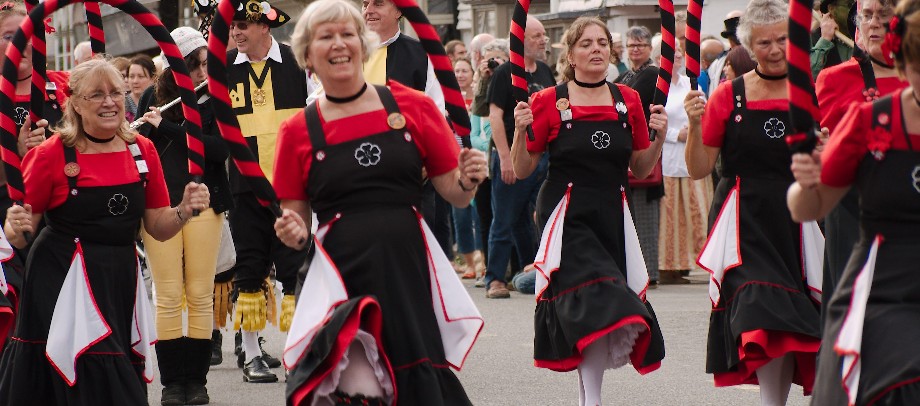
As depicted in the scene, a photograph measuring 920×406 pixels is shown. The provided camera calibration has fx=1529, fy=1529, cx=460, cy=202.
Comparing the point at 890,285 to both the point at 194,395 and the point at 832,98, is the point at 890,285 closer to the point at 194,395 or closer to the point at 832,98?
the point at 832,98

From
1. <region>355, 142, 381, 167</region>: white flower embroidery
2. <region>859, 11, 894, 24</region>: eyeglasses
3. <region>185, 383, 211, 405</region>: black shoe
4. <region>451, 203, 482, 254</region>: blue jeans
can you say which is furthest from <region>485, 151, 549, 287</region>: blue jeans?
<region>355, 142, 381, 167</region>: white flower embroidery

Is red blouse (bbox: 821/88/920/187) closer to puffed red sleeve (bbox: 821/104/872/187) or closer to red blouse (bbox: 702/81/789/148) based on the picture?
puffed red sleeve (bbox: 821/104/872/187)

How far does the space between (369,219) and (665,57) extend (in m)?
2.65

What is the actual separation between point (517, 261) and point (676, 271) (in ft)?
4.63

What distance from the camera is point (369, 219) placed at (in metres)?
5.39

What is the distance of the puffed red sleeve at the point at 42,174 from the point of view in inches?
259

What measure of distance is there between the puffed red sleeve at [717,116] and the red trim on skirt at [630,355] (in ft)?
3.02

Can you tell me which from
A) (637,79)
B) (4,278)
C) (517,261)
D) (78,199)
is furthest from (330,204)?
(517,261)

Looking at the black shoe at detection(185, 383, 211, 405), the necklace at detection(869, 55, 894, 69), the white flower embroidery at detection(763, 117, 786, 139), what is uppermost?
→ the necklace at detection(869, 55, 894, 69)

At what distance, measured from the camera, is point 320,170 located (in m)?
5.41

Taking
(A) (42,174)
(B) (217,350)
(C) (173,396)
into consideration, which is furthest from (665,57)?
(B) (217,350)

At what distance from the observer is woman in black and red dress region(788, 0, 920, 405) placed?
4.43 metres

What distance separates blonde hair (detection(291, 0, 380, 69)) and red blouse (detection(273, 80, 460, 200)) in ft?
0.64

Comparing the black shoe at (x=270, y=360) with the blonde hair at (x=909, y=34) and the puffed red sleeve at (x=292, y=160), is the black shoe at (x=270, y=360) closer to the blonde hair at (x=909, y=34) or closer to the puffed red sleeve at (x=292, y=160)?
the puffed red sleeve at (x=292, y=160)
